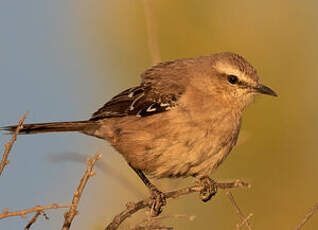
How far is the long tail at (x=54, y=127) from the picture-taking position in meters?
5.79

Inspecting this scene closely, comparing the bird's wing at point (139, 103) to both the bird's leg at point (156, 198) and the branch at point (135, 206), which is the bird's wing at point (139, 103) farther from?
the branch at point (135, 206)

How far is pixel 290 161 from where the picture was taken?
740 centimetres

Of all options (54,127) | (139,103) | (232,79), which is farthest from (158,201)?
(232,79)

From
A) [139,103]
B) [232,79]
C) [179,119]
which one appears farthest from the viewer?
[139,103]

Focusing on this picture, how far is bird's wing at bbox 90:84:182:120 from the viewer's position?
19.7 ft

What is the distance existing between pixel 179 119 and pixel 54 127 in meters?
1.38

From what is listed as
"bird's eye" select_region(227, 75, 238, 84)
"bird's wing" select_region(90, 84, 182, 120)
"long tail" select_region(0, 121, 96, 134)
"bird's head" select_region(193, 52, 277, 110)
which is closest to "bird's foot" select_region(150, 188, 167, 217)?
"bird's wing" select_region(90, 84, 182, 120)

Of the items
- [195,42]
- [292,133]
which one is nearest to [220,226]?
[292,133]

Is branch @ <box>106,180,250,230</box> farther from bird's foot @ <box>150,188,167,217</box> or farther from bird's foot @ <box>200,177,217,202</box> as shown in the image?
bird's foot @ <box>200,177,217,202</box>

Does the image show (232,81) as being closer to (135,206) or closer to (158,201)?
(158,201)

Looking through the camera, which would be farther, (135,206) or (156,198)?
(156,198)

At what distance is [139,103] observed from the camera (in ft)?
20.5

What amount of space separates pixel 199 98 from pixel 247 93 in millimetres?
536

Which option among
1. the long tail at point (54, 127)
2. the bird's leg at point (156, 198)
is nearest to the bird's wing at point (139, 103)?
the long tail at point (54, 127)
